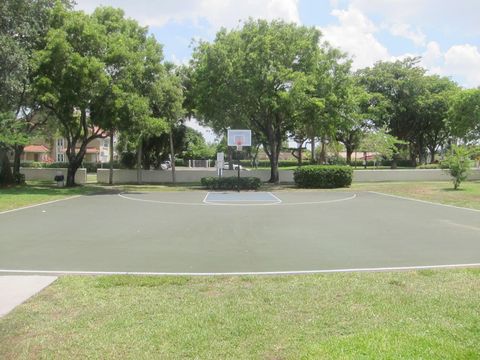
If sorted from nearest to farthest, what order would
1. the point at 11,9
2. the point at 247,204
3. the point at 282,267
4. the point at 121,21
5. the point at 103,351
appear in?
1. the point at 103,351
2. the point at 282,267
3. the point at 247,204
4. the point at 11,9
5. the point at 121,21

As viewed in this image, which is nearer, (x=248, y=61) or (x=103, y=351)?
(x=103, y=351)

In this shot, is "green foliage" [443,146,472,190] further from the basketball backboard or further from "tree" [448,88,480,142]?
"tree" [448,88,480,142]

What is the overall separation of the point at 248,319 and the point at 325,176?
26842 millimetres

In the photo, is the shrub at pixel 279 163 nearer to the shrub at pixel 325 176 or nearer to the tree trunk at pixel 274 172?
the tree trunk at pixel 274 172

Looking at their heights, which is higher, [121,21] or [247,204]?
[121,21]

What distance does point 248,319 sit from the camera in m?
4.91

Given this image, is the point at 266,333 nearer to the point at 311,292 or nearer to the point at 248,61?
the point at 311,292

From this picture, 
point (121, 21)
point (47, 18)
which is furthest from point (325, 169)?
point (47, 18)

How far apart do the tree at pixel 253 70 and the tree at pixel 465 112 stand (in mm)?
19168

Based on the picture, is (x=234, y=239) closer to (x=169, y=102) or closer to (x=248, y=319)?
(x=248, y=319)

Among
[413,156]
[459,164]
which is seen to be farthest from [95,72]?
[413,156]

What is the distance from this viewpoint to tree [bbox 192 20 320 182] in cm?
3086

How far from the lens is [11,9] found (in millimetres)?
24359

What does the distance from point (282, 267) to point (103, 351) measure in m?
4.05
